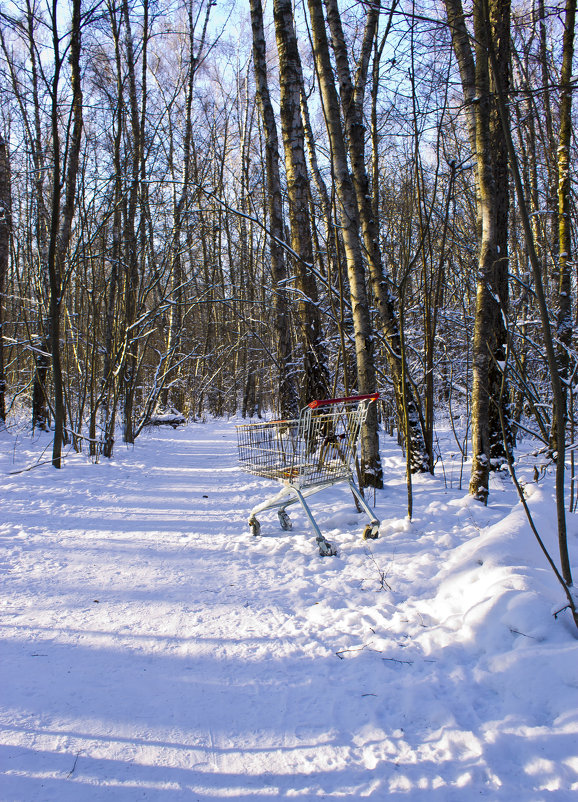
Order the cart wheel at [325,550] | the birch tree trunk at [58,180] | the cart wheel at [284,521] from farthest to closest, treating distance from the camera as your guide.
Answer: the birch tree trunk at [58,180] → the cart wheel at [284,521] → the cart wheel at [325,550]

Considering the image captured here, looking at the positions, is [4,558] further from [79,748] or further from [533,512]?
[533,512]

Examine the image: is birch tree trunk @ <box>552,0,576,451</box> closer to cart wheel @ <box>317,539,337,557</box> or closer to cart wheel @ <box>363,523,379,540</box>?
cart wheel @ <box>363,523,379,540</box>

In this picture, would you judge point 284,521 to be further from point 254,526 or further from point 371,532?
point 371,532

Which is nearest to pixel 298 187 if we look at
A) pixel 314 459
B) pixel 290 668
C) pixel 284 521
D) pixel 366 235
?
pixel 366 235

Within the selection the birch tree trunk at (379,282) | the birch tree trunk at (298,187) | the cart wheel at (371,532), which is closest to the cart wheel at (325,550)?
the cart wheel at (371,532)

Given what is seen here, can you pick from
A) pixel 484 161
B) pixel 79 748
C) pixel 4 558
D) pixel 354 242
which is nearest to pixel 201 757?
pixel 79 748

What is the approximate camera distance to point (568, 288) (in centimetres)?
651

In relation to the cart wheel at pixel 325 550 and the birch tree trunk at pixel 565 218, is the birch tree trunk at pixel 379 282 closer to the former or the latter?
the birch tree trunk at pixel 565 218

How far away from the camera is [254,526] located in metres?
4.07

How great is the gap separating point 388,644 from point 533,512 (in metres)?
1.36

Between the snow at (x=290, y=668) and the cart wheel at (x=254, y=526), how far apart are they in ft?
0.41

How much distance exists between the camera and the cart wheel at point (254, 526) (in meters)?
4.06

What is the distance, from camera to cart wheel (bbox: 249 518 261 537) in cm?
406

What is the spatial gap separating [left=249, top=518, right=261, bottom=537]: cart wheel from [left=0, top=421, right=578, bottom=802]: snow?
125mm
